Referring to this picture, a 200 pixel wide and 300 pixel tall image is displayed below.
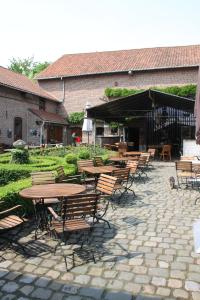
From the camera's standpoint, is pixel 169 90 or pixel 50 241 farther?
pixel 169 90

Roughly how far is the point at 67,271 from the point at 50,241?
1.22m

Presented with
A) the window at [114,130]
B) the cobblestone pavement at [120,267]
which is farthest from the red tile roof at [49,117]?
the cobblestone pavement at [120,267]

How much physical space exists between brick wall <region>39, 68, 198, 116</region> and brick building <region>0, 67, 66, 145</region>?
3.98 feet

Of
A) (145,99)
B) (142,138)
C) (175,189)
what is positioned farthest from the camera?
(142,138)

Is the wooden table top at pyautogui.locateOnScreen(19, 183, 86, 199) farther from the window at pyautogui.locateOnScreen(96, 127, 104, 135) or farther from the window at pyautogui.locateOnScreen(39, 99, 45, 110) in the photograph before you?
the window at pyautogui.locateOnScreen(96, 127, 104, 135)

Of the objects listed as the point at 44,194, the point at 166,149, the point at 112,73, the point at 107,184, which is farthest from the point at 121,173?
the point at 112,73

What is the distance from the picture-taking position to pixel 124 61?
29.4 metres

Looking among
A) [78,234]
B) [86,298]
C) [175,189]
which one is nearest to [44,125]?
[175,189]

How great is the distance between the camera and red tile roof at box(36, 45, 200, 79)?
27.5 m

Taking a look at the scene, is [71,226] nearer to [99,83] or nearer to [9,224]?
[9,224]

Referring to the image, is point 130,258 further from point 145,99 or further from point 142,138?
point 142,138

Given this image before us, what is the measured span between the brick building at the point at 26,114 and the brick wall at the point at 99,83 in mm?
1213

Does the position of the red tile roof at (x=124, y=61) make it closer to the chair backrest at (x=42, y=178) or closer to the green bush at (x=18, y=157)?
the green bush at (x=18, y=157)

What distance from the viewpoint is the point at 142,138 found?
A: 1021 inches
